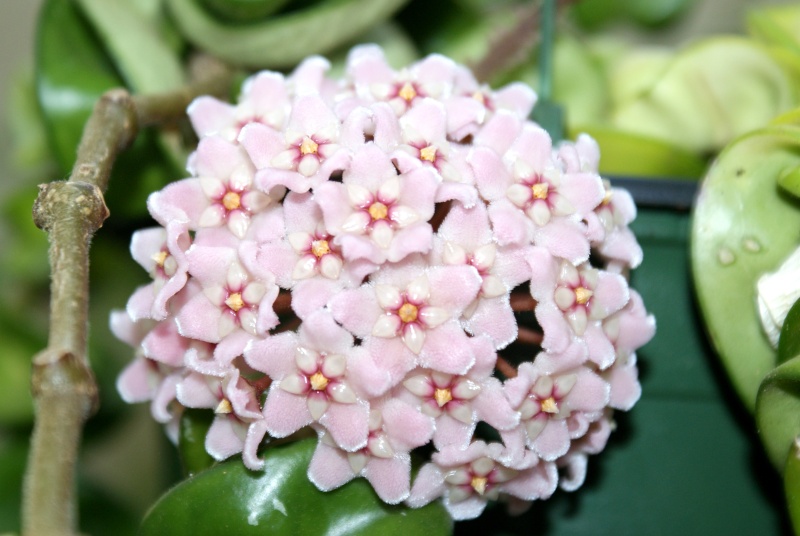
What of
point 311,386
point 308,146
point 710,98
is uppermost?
point 308,146

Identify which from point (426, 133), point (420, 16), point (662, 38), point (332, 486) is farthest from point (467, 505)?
point (662, 38)

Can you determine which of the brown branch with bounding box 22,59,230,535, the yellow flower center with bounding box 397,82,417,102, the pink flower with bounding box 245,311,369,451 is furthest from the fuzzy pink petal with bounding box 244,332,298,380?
the yellow flower center with bounding box 397,82,417,102

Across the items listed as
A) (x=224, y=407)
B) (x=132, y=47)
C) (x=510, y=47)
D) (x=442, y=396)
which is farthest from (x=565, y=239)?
(x=132, y=47)

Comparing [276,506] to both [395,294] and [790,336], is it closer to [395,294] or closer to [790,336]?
[395,294]

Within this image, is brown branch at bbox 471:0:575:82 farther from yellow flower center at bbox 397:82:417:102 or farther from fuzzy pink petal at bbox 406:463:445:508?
fuzzy pink petal at bbox 406:463:445:508

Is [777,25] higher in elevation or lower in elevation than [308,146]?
lower

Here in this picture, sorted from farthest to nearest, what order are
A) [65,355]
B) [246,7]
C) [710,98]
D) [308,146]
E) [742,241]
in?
[710,98] → [246,7] → [742,241] → [308,146] → [65,355]

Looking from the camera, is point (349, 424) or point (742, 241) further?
point (742, 241)
